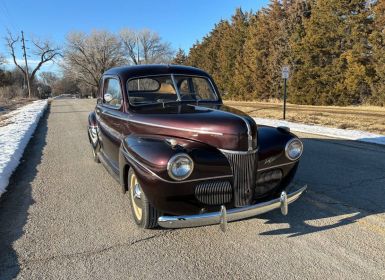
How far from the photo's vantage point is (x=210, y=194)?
3.57 meters

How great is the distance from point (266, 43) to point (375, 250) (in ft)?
107

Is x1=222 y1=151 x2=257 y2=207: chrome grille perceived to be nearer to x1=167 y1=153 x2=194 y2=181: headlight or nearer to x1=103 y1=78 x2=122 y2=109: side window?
x1=167 y1=153 x2=194 y2=181: headlight

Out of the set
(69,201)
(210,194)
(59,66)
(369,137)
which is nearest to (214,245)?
(210,194)

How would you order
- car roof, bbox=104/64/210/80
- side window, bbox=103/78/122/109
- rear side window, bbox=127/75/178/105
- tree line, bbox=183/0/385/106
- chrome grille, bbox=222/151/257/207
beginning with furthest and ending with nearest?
tree line, bbox=183/0/385/106, car roof, bbox=104/64/210/80, side window, bbox=103/78/122/109, rear side window, bbox=127/75/178/105, chrome grille, bbox=222/151/257/207

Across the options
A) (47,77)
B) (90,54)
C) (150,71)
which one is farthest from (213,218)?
(47,77)

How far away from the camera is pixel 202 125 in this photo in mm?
3906

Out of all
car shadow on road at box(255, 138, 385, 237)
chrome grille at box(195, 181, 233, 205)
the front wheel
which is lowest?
car shadow on road at box(255, 138, 385, 237)

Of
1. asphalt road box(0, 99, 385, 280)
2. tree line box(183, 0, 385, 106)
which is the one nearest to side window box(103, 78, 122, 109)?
asphalt road box(0, 99, 385, 280)

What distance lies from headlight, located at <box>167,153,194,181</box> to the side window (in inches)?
81.2

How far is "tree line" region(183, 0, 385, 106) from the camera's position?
23891 mm

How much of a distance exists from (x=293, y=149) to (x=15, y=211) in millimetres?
3698

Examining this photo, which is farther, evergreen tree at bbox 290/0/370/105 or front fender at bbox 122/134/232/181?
evergreen tree at bbox 290/0/370/105

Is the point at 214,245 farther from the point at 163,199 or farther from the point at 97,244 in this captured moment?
the point at 97,244

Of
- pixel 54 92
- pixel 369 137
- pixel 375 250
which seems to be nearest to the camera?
pixel 375 250
